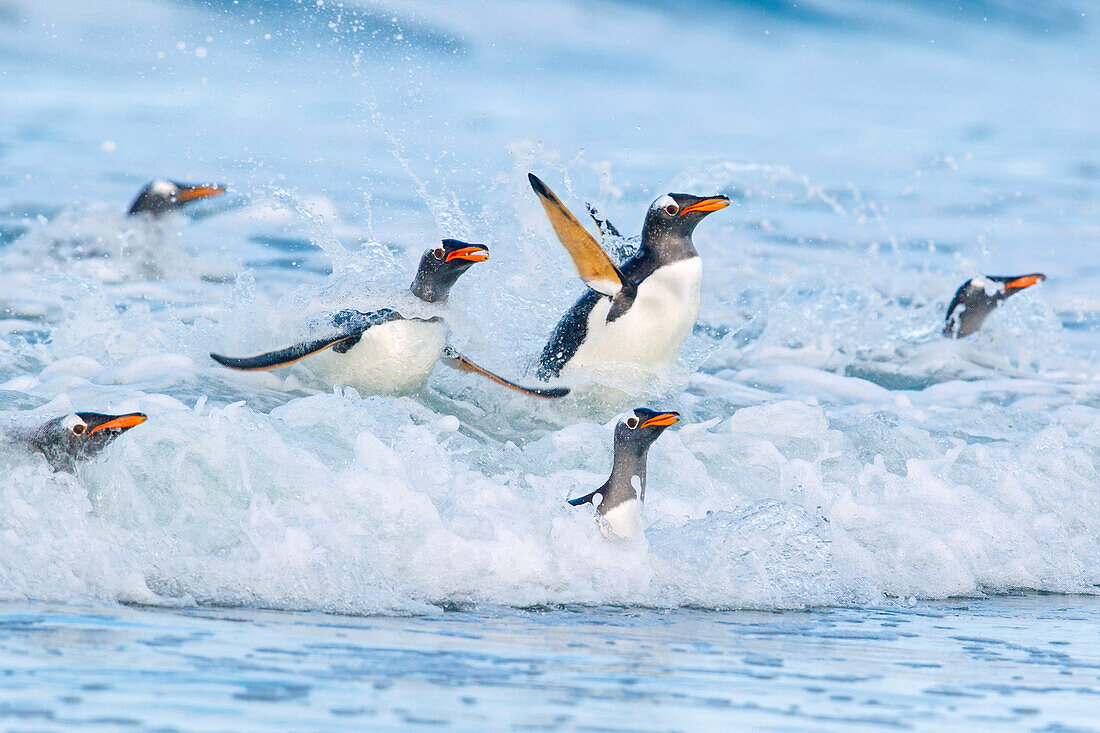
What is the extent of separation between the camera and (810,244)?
12.7 metres

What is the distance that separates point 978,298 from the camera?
10.8m

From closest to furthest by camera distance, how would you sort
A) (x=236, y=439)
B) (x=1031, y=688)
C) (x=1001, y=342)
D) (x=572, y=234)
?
(x=1031, y=688)
(x=236, y=439)
(x=572, y=234)
(x=1001, y=342)

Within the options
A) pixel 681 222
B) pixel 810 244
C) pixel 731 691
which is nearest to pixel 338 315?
pixel 681 222

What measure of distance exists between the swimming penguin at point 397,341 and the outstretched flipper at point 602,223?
2.80 ft

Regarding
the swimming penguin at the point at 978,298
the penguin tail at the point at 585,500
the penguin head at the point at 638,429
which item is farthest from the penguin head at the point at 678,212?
the swimming penguin at the point at 978,298

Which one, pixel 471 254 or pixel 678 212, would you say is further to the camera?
pixel 678 212

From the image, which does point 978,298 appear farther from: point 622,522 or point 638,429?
point 622,522

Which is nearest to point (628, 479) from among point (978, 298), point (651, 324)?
point (651, 324)

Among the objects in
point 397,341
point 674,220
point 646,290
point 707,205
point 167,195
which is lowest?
point 167,195

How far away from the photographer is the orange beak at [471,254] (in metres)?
5.79

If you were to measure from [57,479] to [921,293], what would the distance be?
9210 mm

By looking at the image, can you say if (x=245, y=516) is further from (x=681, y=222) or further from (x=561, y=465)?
(x=681, y=222)

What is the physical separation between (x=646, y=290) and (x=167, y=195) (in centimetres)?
578

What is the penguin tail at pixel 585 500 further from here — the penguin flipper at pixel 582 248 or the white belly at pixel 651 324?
the white belly at pixel 651 324
